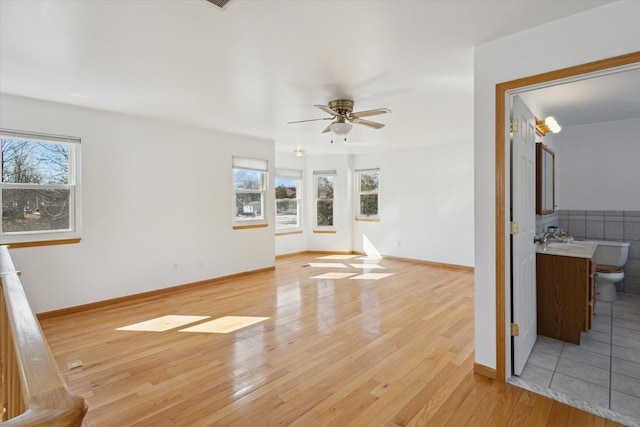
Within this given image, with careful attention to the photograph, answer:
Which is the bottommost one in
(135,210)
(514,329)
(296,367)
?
(296,367)

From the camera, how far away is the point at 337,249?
812 centimetres

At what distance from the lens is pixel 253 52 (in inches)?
99.5

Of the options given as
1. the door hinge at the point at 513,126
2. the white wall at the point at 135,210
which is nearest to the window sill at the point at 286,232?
the white wall at the point at 135,210

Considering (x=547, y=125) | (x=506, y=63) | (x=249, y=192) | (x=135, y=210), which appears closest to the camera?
(x=506, y=63)

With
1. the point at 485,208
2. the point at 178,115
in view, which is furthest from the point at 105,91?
the point at 485,208

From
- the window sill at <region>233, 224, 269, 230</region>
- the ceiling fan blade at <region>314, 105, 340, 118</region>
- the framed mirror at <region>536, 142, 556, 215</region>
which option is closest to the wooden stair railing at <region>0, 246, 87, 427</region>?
the ceiling fan blade at <region>314, 105, 340, 118</region>

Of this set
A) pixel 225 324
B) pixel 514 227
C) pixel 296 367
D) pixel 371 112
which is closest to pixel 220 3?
pixel 371 112

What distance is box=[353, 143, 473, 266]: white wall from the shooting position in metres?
6.18

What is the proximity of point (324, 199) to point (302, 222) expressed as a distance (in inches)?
32.4

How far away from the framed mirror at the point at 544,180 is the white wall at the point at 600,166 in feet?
2.57

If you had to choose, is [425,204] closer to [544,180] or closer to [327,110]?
[544,180]

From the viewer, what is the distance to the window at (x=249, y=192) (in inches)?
226

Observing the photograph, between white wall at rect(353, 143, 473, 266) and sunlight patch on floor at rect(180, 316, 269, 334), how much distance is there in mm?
4264

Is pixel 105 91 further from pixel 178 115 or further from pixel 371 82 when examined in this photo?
pixel 371 82
